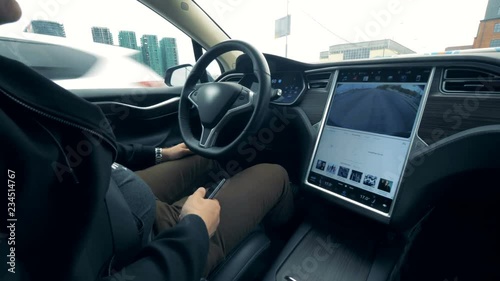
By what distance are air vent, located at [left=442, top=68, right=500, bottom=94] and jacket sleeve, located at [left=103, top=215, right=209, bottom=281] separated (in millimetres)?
813

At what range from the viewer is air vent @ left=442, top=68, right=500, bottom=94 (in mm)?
707

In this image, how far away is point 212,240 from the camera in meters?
0.76

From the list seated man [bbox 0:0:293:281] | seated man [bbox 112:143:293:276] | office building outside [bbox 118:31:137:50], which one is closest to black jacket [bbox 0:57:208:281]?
seated man [bbox 0:0:293:281]

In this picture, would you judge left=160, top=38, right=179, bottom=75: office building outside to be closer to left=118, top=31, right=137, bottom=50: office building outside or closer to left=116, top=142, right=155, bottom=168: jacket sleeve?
left=118, top=31, right=137, bottom=50: office building outside

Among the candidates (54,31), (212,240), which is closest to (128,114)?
(54,31)

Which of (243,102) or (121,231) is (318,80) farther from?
(121,231)

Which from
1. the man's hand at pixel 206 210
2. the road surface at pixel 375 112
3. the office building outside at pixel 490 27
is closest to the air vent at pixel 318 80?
the road surface at pixel 375 112

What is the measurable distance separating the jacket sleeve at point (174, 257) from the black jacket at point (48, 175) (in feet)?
0.25

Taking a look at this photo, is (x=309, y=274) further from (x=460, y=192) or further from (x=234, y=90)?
(x=234, y=90)

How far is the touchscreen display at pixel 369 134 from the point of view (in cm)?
85

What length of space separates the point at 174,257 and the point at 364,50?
3.73 feet

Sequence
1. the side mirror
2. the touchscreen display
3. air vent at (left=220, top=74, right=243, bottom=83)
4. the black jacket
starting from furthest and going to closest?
the side mirror, air vent at (left=220, top=74, right=243, bottom=83), the touchscreen display, the black jacket

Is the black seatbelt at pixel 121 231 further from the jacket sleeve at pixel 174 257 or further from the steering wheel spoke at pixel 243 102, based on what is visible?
the steering wheel spoke at pixel 243 102

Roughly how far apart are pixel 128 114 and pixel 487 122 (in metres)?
1.51
